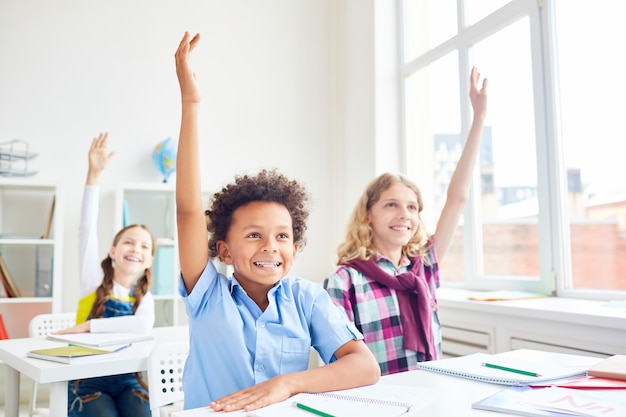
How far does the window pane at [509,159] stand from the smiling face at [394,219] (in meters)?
1.03

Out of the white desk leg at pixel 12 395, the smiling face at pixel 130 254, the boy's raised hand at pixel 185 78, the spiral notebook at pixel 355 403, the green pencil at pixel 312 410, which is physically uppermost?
the boy's raised hand at pixel 185 78

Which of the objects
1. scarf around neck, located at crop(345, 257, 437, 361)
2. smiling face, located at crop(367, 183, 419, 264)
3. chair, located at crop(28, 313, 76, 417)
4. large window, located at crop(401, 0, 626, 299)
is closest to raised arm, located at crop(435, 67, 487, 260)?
smiling face, located at crop(367, 183, 419, 264)

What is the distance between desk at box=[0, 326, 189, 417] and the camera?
1571mm

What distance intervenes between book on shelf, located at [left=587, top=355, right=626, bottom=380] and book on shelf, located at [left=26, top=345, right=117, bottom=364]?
1.33 m

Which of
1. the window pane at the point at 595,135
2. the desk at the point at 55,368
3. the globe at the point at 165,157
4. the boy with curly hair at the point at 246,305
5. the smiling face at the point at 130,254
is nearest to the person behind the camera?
the boy with curly hair at the point at 246,305

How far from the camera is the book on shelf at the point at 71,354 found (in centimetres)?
162

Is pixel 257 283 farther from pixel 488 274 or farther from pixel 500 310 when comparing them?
pixel 488 274

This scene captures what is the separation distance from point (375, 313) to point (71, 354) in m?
0.93

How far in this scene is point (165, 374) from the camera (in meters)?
1.63

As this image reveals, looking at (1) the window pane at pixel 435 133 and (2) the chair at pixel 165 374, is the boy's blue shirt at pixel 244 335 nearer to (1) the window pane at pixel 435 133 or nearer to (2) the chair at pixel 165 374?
(2) the chair at pixel 165 374

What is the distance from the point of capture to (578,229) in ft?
8.28

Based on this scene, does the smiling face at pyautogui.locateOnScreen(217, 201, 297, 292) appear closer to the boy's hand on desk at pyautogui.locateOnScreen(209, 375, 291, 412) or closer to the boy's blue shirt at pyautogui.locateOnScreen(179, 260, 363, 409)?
the boy's blue shirt at pyautogui.locateOnScreen(179, 260, 363, 409)

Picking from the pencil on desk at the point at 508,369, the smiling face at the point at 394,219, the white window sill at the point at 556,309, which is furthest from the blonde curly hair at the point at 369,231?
the pencil on desk at the point at 508,369

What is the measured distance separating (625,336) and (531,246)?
973mm
